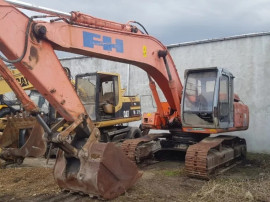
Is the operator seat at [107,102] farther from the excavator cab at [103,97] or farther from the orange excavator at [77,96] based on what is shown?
the orange excavator at [77,96]

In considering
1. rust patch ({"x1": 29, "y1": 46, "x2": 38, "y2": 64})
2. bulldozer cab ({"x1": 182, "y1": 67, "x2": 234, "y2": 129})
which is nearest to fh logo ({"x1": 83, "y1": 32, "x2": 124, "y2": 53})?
rust patch ({"x1": 29, "y1": 46, "x2": 38, "y2": 64})

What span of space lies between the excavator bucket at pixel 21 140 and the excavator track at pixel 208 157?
9.48 feet

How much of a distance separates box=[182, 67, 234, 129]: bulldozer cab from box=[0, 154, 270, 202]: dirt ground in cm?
111

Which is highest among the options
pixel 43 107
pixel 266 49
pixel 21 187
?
pixel 266 49

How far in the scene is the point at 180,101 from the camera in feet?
25.6

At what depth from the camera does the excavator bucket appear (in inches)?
261

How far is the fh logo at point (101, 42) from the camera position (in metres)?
5.05

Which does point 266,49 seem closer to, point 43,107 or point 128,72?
point 128,72

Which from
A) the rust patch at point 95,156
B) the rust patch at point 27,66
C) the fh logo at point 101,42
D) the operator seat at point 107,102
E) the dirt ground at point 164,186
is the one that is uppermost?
the fh logo at point 101,42

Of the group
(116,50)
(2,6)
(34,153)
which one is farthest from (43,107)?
(2,6)

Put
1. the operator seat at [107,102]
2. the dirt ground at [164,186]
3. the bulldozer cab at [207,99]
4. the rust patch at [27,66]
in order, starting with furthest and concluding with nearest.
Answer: the operator seat at [107,102], the bulldozer cab at [207,99], the dirt ground at [164,186], the rust patch at [27,66]

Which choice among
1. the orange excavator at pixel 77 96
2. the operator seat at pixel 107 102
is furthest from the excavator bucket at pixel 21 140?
the operator seat at pixel 107 102

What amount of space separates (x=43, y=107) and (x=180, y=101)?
188 inches

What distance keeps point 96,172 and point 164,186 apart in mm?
1649
